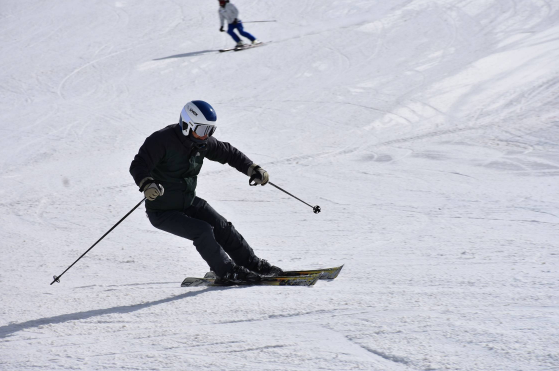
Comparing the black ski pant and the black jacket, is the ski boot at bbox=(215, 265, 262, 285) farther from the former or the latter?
the black jacket

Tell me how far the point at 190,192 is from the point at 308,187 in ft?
11.0

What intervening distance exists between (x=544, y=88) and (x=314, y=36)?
675cm

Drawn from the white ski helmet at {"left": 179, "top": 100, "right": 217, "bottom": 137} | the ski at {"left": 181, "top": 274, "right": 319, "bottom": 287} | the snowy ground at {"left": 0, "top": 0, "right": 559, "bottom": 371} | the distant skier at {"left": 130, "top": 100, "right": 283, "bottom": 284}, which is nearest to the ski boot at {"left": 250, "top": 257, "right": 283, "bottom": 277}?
the distant skier at {"left": 130, "top": 100, "right": 283, "bottom": 284}

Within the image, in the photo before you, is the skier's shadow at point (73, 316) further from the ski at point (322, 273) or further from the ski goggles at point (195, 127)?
the ski goggles at point (195, 127)

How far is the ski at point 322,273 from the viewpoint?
4953mm

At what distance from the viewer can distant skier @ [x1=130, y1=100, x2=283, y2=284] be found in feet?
15.4

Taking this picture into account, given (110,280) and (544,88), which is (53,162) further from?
(544,88)

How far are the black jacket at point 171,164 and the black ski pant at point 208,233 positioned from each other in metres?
0.10

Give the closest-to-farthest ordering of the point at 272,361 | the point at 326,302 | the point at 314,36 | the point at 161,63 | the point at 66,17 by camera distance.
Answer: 1. the point at 272,361
2. the point at 326,302
3. the point at 161,63
4. the point at 314,36
5. the point at 66,17

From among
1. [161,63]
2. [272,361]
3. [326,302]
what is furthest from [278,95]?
[272,361]

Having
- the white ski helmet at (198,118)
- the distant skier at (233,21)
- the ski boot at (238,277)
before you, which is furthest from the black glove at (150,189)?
the distant skier at (233,21)

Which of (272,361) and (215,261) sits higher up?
(215,261)

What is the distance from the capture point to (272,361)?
3.29 meters

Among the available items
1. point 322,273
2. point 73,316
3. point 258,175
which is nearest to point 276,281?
point 322,273
